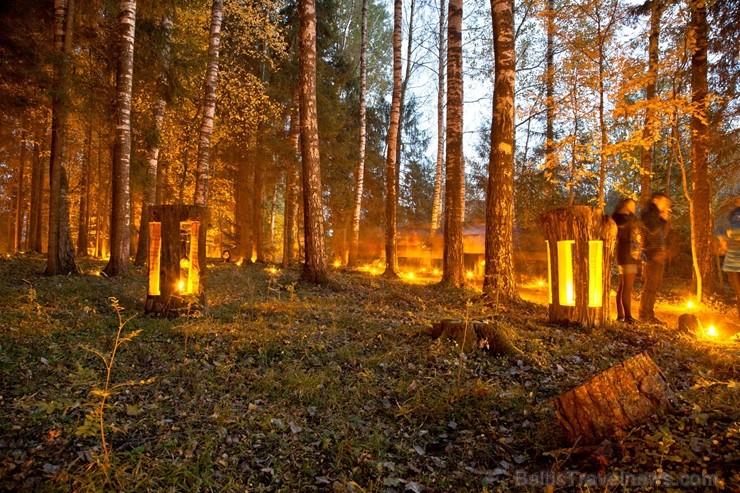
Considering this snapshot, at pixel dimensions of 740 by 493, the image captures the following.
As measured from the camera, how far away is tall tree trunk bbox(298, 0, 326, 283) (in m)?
9.88

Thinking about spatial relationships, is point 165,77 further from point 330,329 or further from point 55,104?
point 330,329

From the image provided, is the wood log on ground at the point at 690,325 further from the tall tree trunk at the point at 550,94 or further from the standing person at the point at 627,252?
the tall tree trunk at the point at 550,94

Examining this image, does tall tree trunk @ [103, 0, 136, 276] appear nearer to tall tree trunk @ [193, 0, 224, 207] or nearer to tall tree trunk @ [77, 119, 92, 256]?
tall tree trunk @ [193, 0, 224, 207]

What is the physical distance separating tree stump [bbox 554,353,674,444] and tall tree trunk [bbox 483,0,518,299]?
4842 mm

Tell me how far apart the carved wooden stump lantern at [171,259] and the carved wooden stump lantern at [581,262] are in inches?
234

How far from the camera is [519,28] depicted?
55.8ft

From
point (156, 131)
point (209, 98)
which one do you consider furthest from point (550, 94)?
point (156, 131)

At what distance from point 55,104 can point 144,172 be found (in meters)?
3.06

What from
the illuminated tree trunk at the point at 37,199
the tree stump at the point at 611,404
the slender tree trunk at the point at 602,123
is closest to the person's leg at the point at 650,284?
the slender tree trunk at the point at 602,123

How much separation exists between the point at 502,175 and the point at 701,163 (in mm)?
7506

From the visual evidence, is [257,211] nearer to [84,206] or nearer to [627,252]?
[84,206]

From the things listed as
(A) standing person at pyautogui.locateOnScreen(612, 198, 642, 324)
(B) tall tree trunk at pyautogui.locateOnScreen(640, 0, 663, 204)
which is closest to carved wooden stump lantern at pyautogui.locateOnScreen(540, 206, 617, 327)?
(A) standing person at pyautogui.locateOnScreen(612, 198, 642, 324)

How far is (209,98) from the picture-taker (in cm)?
1200

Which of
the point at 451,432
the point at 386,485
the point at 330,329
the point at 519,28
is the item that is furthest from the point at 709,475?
the point at 519,28
